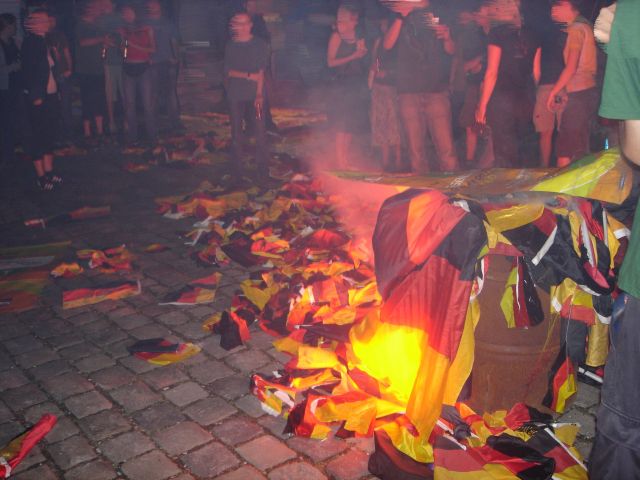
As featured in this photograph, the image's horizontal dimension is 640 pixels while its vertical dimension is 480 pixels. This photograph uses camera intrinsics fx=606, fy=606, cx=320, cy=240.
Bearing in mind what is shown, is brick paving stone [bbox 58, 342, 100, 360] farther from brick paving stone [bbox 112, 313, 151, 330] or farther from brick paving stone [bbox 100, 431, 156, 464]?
brick paving stone [bbox 100, 431, 156, 464]

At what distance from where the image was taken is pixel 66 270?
6387mm

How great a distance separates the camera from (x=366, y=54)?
9.41 meters

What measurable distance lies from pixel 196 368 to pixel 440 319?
213 centimetres

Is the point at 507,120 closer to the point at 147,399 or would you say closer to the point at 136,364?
the point at 136,364

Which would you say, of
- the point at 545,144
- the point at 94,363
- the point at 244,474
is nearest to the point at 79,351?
the point at 94,363

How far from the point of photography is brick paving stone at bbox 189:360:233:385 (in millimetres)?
4480

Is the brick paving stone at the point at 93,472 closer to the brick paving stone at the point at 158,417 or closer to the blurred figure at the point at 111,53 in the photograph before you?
the brick paving stone at the point at 158,417

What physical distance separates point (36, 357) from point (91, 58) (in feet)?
31.6

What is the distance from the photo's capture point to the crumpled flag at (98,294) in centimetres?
570

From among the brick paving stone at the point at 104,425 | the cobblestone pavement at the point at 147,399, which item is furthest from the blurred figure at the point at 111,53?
the brick paving stone at the point at 104,425

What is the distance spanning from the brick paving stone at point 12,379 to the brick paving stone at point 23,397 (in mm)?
57

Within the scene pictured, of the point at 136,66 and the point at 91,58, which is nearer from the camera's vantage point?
the point at 136,66

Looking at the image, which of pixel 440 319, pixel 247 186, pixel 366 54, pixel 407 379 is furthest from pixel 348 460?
pixel 366 54

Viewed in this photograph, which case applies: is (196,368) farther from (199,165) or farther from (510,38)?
(199,165)
